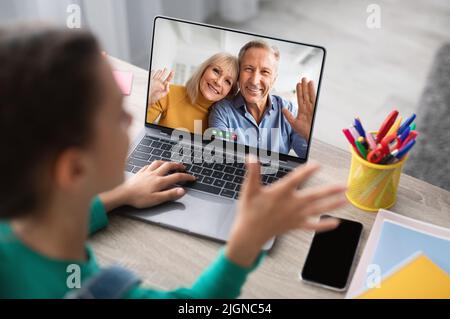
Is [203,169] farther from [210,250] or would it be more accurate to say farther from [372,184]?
[372,184]

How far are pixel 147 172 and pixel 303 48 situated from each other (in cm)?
36

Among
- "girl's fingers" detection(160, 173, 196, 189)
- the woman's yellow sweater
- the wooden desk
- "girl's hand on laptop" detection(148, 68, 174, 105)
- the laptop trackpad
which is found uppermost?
"girl's hand on laptop" detection(148, 68, 174, 105)

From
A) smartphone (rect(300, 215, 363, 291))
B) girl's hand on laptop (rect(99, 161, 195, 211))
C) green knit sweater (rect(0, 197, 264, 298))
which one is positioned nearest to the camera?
green knit sweater (rect(0, 197, 264, 298))

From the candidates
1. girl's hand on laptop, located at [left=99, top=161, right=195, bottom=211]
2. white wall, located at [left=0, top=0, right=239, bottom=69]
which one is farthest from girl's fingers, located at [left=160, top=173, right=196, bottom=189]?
white wall, located at [left=0, top=0, right=239, bottom=69]

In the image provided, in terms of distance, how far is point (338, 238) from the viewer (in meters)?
0.93

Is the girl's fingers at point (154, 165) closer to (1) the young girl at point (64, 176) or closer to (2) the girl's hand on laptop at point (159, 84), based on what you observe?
(2) the girl's hand on laptop at point (159, 84)

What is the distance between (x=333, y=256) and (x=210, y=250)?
7.8 inches

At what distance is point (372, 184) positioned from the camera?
97cm

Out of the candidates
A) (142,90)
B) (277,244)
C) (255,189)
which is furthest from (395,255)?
(142,90)

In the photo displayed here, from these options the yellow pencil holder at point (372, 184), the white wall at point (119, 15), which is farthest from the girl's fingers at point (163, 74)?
the white wall at point (119, 15)

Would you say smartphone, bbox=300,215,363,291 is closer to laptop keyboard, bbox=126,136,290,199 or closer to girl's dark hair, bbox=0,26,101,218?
laptop keyboard, bbox=126,136,290,199

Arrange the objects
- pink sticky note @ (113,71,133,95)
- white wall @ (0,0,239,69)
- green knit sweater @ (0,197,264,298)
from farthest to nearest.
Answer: white wall @ (0,0,239,69) → pink sticky note @ (113,71,133,95) → green knit sweater @ (0,197,264,298)

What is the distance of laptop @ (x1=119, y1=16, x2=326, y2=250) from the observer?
98 centimetres

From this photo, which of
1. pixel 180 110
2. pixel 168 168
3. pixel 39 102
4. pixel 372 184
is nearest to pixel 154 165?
pixel 168 168
